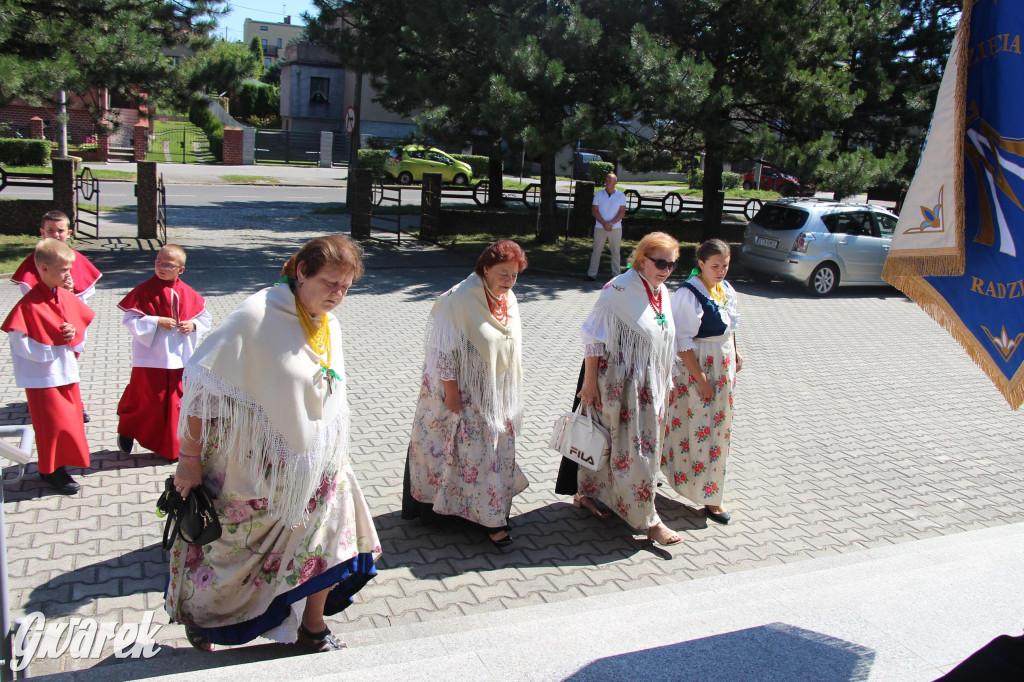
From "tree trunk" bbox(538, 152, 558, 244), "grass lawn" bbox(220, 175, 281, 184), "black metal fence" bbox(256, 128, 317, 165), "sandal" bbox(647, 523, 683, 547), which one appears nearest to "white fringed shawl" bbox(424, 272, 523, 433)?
"sandal" bbox(647, 523, 683, 547)

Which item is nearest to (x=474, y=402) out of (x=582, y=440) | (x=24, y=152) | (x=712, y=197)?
(x=582, y=440)

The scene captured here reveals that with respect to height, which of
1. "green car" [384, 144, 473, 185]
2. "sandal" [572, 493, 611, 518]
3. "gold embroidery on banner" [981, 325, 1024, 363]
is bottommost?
"sandal" [572, 493, 611, 518]

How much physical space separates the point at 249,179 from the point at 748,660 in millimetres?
29042

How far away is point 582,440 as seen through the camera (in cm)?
492

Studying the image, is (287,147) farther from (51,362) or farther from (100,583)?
(100,583)

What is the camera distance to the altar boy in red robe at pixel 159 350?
17.9ft

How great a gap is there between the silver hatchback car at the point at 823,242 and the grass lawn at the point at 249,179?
65.7 feet

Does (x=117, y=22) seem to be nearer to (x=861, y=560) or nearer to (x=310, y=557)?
(x=310, y=557)

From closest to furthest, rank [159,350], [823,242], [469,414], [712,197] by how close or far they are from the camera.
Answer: [469,414] < [159,350] < [823,242] < [712,197]

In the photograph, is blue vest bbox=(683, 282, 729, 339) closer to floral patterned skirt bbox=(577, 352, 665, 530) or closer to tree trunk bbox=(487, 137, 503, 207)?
floral patterned skirt bbox=(577, 352, 665, 530)

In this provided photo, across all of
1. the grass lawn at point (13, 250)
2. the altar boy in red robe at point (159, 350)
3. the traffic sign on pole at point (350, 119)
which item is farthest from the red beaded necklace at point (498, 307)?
the traffic sign on pole at point (350, 119)

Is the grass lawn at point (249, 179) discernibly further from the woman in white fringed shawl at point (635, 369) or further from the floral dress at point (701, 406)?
the woman in white fringed shawl at point (635, 369)

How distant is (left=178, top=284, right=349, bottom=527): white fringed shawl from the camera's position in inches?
123

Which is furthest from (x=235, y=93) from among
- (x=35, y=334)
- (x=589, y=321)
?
(x=589, y=321)
